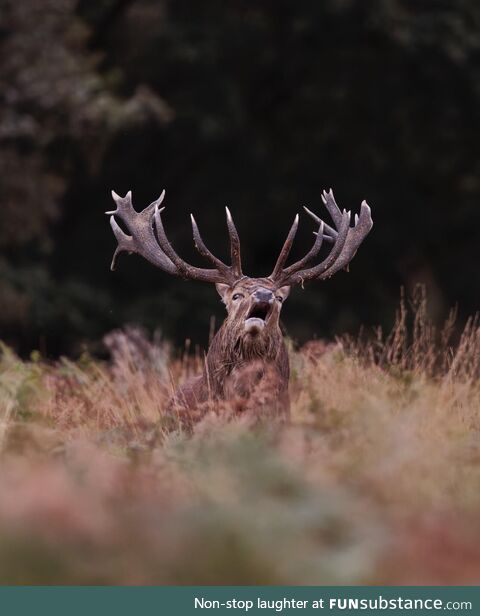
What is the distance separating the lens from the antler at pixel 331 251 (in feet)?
30.7

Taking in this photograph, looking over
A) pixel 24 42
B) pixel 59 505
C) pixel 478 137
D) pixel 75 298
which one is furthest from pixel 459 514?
pixel 478 137

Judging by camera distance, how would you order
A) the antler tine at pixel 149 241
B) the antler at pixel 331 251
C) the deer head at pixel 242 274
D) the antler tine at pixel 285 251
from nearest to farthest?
the deer head at pixel 242 274 < the antler tine at pixel 285 251 < the antler at pixel 331 251 < the antler tine at pixel 149 241

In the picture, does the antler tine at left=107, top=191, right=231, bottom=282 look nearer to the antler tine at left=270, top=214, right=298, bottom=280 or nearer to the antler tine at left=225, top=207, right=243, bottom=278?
the antler tine at left=225, top=207, right=243, bottom=278

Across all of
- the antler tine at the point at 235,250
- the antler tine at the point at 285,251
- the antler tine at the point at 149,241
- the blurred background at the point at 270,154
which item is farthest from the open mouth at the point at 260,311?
the blurred background at the point at 270,154

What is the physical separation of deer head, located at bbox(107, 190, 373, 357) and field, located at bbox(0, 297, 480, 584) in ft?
1.70

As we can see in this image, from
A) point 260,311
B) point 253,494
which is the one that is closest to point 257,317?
point 260,311

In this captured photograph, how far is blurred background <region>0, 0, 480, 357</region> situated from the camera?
24875mm

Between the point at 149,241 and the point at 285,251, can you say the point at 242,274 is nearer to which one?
the point at 285,251

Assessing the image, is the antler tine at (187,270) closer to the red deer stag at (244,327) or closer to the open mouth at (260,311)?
the red deer stag at (244,327)

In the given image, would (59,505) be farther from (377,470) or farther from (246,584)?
(377,470)

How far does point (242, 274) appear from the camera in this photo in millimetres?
9633

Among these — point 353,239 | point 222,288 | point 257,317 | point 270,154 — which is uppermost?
point 270,154

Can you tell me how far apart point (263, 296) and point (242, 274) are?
0.83m

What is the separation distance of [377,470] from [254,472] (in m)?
0.76
